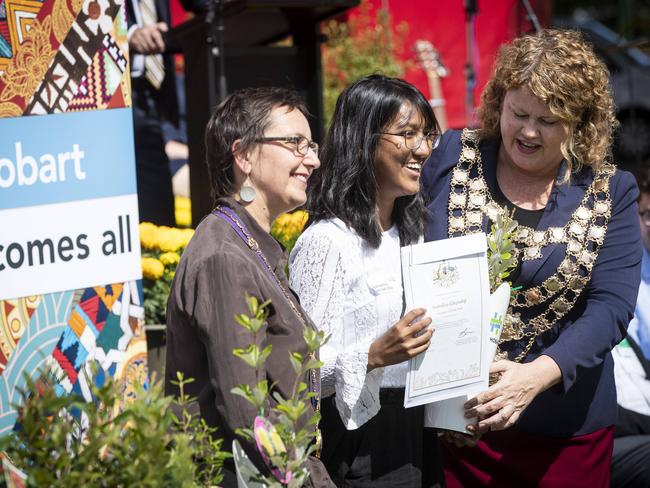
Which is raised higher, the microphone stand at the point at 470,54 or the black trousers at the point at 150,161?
the microphone stand at the point at 470,54

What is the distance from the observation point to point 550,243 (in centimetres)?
251

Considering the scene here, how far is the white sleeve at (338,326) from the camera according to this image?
2.16m

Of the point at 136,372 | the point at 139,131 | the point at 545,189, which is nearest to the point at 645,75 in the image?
the point at 139,131

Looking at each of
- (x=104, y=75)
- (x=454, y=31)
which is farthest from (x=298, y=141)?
(x=454, y=31)

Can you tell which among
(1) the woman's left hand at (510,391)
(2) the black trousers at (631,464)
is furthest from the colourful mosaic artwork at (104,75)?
(2) the black trousers at (631,464)

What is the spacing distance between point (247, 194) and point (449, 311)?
56 centimetres

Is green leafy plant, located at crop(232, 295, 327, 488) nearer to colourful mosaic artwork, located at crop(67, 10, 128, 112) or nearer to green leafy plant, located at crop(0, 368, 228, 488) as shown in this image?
green leafy plant, located at crop(0, 368, 228, 488)

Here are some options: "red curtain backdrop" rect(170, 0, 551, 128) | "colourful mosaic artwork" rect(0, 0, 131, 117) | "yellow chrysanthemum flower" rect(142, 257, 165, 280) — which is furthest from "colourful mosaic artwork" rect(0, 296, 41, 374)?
"red curtain backdrop" rect(170, 0, 551, 128)

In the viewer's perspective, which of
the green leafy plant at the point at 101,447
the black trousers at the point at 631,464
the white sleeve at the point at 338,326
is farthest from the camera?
the black trousers at the point at 631,464

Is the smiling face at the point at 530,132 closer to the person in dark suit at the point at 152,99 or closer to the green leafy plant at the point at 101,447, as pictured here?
the green leafy plant at the point at 101,447

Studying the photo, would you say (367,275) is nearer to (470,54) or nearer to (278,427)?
(278,427)

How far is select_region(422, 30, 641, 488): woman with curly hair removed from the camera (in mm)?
2471

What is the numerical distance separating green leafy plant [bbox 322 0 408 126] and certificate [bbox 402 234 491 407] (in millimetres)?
4920

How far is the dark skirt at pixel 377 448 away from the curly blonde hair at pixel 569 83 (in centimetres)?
89
